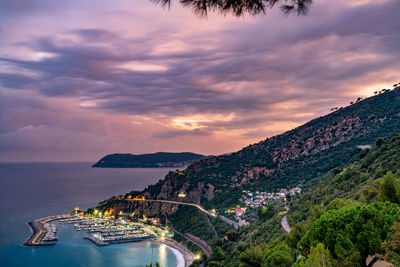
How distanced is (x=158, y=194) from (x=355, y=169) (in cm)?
3920

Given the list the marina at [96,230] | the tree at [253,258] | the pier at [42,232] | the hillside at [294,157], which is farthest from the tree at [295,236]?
the pier at [42,232]

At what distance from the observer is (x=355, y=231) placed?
7.75m

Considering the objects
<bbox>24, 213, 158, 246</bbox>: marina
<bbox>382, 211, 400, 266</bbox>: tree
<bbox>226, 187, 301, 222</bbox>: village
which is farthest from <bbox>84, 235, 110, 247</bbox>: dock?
<bbox>382, 211, 400, 266</bbox>: tree

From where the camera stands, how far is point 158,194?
53.5 m

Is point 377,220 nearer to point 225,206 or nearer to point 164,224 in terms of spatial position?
point 225,206

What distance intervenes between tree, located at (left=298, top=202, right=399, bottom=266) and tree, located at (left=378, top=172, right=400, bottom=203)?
2051 mm

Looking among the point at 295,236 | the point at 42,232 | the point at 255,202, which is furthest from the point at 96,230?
the point at 295,236

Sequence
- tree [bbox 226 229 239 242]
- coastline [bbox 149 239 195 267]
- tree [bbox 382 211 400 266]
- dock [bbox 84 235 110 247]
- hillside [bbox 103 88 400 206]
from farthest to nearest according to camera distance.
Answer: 1. dock [bbox 84 235 110 247]
2. hillside [bbox 103 88 400 206]
3. coastline [bbox 149 239 195 267]
4. tree [bbox 226 229 239 242]
5. tree [bbox 382 211 400 266]

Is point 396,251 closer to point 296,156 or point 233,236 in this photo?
point 233,236

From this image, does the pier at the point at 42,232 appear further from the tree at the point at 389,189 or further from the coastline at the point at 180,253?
the tree at the point at 389,189

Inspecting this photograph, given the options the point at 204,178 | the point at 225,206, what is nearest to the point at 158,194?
the point at 204,178

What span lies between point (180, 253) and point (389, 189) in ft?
84.8

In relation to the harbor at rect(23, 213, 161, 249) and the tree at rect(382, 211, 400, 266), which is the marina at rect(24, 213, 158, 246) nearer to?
the harbor at rect(23, 213, 161, 249)

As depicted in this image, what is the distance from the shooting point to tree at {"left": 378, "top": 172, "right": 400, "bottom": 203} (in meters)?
9.90
